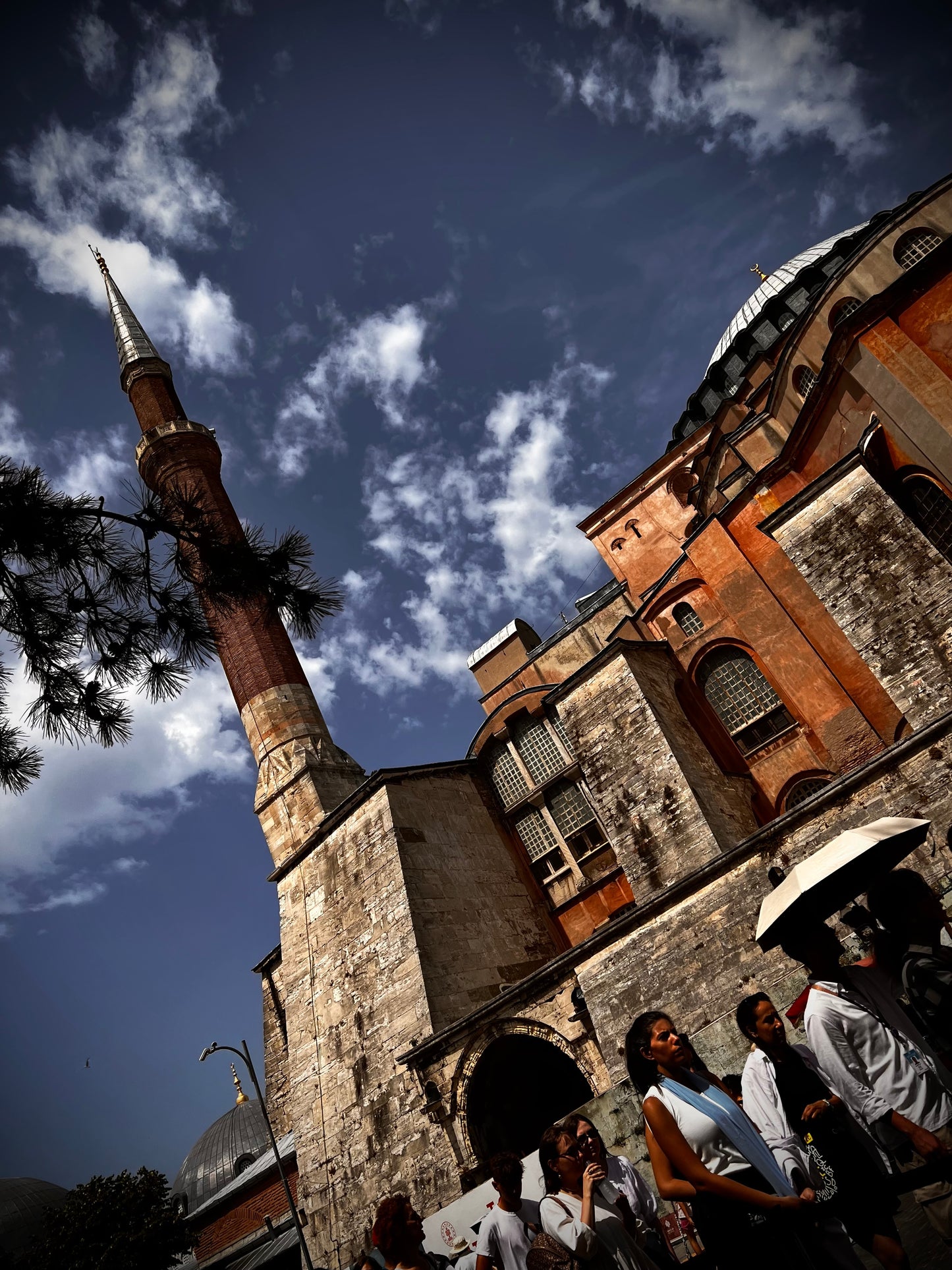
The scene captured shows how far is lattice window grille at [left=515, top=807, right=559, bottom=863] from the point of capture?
49.7 feet

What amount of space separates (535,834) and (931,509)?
9308 millimetres

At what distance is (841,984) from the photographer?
347 cm

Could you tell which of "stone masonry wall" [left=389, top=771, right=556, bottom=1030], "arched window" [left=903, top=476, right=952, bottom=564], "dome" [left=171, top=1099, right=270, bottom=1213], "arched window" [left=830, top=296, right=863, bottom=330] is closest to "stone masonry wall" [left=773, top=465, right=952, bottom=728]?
"arched window" [left=903, top=476, right=952, bottom=564]

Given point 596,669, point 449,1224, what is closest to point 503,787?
point 596,669

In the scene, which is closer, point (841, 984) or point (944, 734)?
point (841, 984)

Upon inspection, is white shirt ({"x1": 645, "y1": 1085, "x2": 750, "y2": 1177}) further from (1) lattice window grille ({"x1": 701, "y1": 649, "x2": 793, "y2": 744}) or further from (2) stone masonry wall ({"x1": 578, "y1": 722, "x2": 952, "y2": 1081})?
(1) lattice window grille ({"x1": 701, "y1": 649, "x2": 793, "y2": 744})

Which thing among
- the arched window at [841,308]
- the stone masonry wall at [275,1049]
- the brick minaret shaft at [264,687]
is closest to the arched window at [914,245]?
the arched window at [841,308]

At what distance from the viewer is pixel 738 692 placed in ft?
45.3

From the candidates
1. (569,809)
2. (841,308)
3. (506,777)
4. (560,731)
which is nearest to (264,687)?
(506,777)

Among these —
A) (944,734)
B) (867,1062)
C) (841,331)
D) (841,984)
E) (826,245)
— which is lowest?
(867,1062)

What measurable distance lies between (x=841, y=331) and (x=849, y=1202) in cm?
1156

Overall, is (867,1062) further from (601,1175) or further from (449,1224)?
(449,1224)

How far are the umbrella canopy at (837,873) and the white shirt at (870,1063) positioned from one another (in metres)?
1.82

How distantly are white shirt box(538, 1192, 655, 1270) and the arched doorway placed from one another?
303 inches
